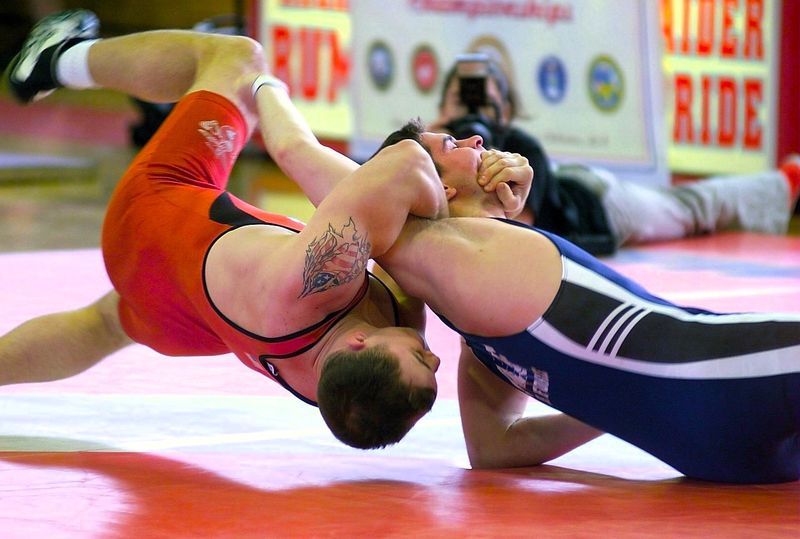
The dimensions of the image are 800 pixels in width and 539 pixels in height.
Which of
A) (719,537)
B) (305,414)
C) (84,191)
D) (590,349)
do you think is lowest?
(84,191)

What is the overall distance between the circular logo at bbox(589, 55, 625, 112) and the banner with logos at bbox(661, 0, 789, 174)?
2.01 ft

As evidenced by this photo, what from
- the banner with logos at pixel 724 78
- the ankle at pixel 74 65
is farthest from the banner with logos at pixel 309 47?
the ankle at pixel 74 65

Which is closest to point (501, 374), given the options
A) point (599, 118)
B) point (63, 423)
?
point (63, 423)

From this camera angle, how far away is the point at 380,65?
7.25m

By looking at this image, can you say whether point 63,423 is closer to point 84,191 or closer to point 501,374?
point 501,374

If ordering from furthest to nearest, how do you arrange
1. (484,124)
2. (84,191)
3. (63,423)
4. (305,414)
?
1. (84,191)
2. (484,124)
3. (305,414)
4. (63,423)

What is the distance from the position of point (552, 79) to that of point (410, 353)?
197 inches

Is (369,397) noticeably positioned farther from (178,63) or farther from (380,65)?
(380,65)

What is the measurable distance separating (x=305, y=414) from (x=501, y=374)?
72cm

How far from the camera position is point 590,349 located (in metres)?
2.15

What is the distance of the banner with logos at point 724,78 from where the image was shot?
284 inches

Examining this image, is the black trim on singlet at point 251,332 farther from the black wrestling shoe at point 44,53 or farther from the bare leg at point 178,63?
the black wrestling shoe at point 44,53

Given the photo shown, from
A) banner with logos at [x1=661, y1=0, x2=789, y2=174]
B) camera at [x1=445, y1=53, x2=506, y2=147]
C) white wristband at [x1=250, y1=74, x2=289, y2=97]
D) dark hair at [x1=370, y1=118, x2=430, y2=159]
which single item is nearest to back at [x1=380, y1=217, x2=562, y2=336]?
dark hair at [x1=370, y1=118, x2=430, y2=159]

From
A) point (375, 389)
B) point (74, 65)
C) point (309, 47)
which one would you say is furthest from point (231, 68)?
point (309, 47)
